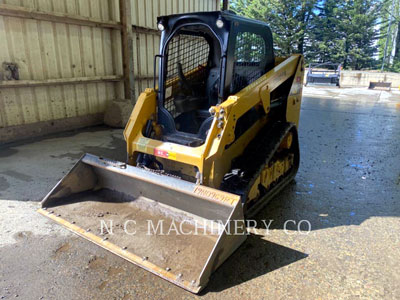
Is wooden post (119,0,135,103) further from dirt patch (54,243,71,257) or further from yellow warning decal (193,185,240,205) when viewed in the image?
yellow warning decal (193,185,240,205)

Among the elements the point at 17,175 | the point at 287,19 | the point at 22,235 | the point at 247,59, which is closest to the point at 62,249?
the point at 22,235

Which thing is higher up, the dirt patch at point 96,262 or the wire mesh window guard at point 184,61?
the wire mesh window guard at point 184,61

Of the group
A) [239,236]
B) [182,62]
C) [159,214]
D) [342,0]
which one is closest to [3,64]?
[182,62]

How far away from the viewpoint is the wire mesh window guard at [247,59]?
3363mm

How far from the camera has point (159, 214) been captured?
314 centimetres

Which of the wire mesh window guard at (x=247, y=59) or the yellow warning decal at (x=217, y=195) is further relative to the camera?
the wire mesh window guard at (x=247, y=59)

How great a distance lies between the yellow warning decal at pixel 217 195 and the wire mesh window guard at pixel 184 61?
1.32 metres

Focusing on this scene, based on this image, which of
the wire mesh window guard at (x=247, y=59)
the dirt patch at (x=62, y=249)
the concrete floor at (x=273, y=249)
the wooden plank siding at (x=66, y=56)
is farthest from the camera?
the wooden plank siding at (x=66, y=56)

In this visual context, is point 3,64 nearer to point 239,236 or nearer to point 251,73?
point 251,73

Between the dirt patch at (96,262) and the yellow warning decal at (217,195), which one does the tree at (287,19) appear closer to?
the yellow warning decal at (217,195)

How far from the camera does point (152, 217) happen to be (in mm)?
3135

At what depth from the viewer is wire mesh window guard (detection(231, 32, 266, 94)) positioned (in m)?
3.36

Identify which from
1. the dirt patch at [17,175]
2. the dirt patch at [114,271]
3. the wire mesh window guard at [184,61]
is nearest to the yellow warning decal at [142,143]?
the wire mesh window guard at [184,61]

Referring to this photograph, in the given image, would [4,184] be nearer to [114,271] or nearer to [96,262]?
[96,262]
